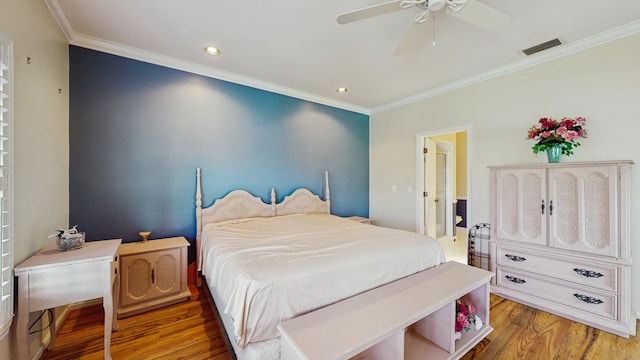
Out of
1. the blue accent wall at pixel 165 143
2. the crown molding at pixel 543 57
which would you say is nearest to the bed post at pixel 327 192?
the blue accent wall at pixel 165 143

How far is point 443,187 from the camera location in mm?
5176

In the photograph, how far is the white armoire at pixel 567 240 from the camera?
205 cm

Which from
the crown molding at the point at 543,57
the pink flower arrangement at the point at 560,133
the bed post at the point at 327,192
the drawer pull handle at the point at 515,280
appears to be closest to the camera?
the crown molding at the point at 543,57

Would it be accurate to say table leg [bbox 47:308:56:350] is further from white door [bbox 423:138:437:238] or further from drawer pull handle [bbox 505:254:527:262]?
white door [bbox 423:138:437:238]

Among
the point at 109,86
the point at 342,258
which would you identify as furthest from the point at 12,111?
the point at 342,258

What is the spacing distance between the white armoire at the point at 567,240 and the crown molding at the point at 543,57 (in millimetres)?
1258

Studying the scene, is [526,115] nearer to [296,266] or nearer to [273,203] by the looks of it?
[296,266]

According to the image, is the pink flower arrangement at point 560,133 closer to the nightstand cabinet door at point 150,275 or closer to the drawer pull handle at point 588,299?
the drawer pull handle at point 588,299

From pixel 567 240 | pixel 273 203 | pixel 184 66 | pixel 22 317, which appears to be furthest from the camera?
pixel 273 203

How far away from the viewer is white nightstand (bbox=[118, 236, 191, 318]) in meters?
2.28

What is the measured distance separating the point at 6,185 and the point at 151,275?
4.55 feet

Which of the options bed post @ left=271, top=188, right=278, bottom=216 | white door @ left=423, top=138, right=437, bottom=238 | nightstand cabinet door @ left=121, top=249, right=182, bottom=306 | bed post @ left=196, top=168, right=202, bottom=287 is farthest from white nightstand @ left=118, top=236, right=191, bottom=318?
white door @ left=423, top=138, right=437, bottom=238

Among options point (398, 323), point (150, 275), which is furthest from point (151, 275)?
point (398, 323)

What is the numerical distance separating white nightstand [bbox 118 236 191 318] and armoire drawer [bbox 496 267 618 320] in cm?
351
